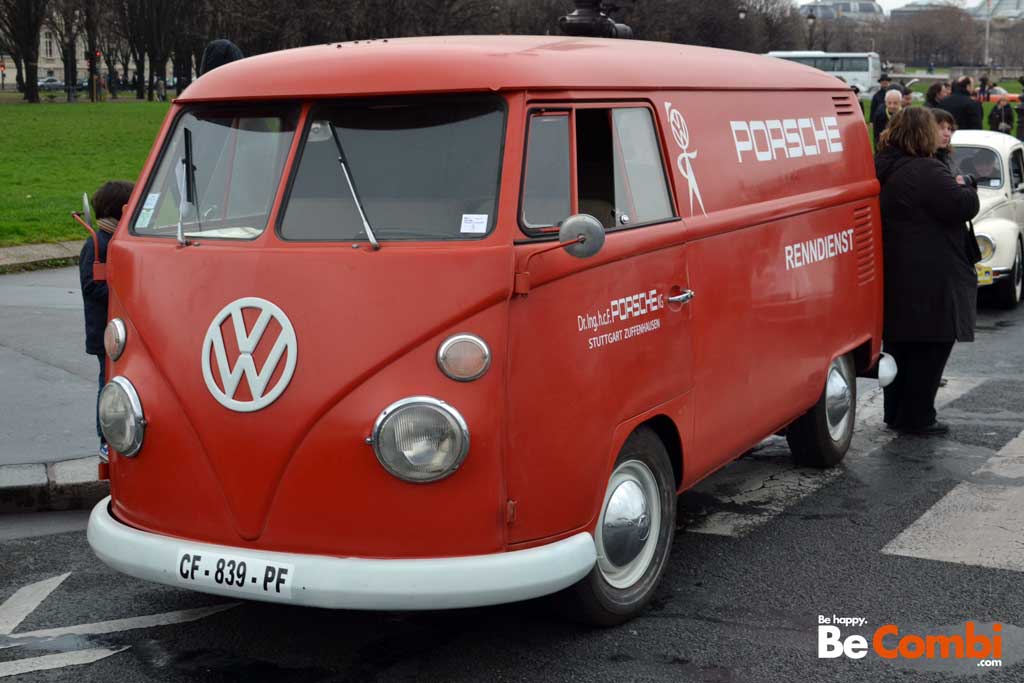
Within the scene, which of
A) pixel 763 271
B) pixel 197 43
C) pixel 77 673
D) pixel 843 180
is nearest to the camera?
pixel 77 673

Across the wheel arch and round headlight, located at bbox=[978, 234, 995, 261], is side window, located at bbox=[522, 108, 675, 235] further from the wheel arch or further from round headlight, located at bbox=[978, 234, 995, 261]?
round headlight, located at bbox=[978, 234, 995, 261]

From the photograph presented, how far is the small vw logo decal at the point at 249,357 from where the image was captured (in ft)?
14.6

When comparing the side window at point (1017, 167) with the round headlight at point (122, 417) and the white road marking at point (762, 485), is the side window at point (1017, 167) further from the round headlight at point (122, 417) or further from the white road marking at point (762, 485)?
the round headlight at point (122, 417)

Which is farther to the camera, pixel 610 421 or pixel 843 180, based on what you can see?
pixel 843 180

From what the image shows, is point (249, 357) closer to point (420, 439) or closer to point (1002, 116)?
point (420, 439)

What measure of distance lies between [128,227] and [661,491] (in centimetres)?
225

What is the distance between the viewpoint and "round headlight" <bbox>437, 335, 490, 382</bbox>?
432 cm

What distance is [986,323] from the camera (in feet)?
41.8

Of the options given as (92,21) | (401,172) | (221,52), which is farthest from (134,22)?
(401,172)

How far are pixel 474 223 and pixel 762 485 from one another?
3.17 meters

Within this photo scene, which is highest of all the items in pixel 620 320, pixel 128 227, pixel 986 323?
pixel 128 227

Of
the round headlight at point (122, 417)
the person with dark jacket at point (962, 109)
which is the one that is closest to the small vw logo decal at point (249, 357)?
the round headlight at point (122, 417)

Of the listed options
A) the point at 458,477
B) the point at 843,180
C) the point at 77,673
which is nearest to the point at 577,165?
the point at 458,477

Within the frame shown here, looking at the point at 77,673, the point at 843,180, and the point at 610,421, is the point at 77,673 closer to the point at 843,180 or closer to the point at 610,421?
the point at 610,421
